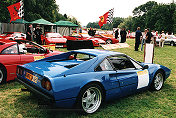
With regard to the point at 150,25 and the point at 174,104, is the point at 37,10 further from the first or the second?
the point at 150,25

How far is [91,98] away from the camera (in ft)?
10.2

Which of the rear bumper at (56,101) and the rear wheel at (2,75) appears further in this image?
the rear wheel at (2,75)

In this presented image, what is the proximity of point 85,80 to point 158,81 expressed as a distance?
268cm

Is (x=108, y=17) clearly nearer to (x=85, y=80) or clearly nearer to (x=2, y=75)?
(x=2, y=75)

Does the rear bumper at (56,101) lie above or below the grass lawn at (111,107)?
above

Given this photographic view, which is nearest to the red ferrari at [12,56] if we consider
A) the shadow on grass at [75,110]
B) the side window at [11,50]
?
the side window at [11,50]

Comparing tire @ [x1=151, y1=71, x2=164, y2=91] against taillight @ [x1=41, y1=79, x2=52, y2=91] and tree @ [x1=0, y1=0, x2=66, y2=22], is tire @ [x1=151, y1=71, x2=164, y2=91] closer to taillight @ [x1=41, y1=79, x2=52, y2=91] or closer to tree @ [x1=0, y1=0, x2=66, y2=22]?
taillight @ [x1=41, y1=79, x2=52, y2=91]

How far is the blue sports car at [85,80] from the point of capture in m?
2.66

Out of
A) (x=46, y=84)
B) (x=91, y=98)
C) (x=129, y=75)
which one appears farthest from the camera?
(x=129, y=75)

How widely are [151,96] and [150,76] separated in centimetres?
51

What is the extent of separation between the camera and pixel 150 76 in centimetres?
417

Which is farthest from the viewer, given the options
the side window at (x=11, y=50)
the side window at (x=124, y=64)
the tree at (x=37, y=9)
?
the tree at (x=37, y=9)

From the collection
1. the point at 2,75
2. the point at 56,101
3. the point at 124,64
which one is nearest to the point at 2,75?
the point at 2,75

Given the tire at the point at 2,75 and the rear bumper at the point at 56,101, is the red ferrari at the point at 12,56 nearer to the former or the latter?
the tire at the point at 2,75
